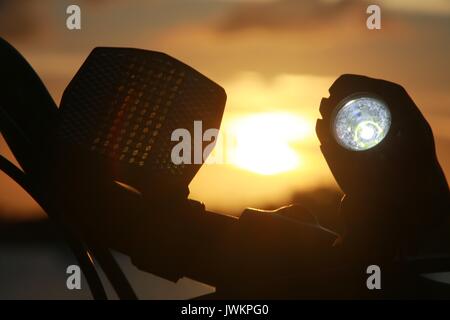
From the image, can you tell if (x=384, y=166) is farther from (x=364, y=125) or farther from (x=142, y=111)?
(x=142, y=111)

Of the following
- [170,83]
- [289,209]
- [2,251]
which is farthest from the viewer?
[2,251]

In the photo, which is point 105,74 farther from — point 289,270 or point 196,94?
point 289,270

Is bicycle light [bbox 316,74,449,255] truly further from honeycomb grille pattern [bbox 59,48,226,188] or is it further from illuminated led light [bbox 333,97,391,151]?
honeycomb grille pattern [bbox 59,48,226,188]

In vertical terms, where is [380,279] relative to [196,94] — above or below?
below

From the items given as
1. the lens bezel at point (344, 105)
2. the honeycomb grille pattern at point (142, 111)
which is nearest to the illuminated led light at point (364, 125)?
the lens bezel at point (344, 105)

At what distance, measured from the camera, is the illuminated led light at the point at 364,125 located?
2.37m

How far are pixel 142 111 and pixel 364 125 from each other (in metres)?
0.51

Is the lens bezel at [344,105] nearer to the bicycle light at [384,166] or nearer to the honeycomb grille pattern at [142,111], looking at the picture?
the bicycle light at [384,166]

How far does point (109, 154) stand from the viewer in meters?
2.27

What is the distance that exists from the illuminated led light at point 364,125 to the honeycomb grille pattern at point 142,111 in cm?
31

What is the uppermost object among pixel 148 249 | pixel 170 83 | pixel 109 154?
pixel 170 83

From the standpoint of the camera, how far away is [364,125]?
7.72 feet
